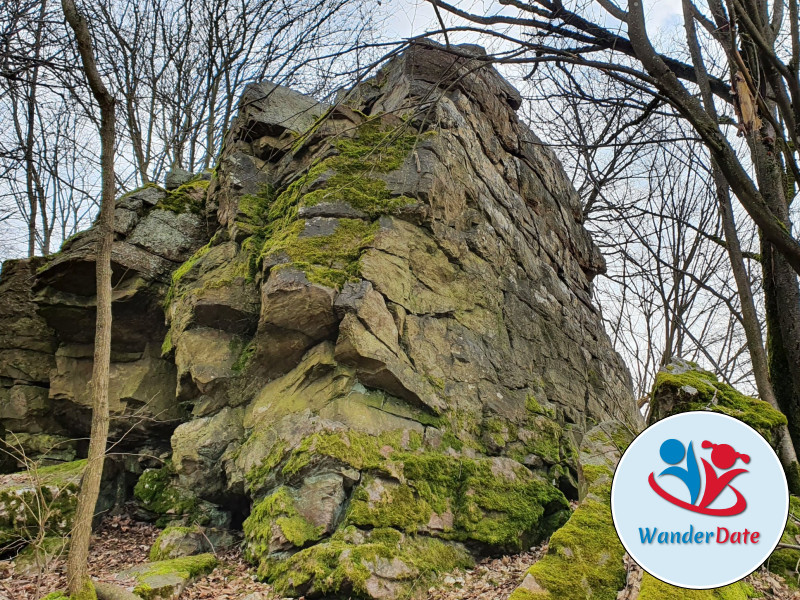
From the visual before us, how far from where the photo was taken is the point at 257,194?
865 centimetres

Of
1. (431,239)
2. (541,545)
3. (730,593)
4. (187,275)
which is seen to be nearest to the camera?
(730,593)

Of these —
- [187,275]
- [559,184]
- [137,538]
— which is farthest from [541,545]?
[559,184]

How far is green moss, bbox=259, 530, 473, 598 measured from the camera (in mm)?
4488

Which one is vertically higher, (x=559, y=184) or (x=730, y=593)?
(x=559, y=184)

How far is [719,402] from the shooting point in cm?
477

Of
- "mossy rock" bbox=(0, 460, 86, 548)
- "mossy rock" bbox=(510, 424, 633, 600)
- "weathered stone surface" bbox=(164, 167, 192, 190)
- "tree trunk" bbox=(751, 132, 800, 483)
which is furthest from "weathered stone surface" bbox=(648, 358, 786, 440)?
"weathered stone surface" bbox=(164, 167, 192, 190)

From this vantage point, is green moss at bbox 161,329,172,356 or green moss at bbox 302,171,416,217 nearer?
green moss at bbox 302,171,416,217

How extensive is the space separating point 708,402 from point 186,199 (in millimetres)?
8293

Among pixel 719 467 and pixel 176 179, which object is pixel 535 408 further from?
pixel 176 179

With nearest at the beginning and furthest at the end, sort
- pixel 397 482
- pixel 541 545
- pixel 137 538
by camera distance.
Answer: pixel 397 482
pixel 541 545
pixel 137 538

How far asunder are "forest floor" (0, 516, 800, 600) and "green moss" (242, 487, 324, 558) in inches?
9.3

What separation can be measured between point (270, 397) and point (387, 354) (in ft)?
4.96

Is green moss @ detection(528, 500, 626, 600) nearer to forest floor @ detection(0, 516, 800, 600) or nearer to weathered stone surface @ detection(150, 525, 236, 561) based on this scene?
forest floor @ detection(0, 516, 800, 600)

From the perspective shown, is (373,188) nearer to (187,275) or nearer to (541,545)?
(187,275)
